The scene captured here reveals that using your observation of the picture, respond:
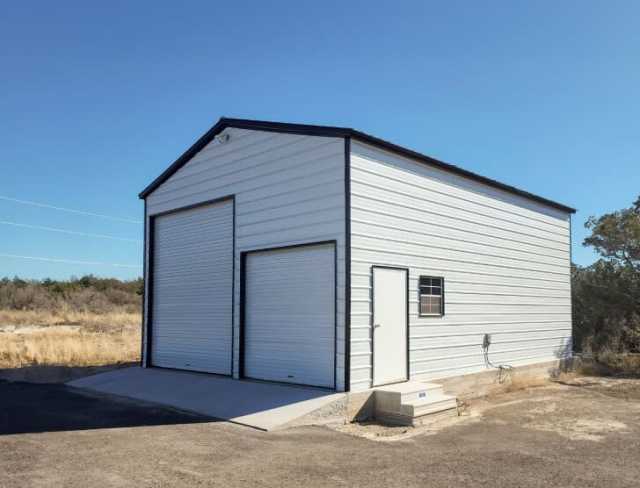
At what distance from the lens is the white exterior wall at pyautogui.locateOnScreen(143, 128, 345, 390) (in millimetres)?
10375

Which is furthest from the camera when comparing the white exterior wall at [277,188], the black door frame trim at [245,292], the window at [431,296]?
the window at [431,296]

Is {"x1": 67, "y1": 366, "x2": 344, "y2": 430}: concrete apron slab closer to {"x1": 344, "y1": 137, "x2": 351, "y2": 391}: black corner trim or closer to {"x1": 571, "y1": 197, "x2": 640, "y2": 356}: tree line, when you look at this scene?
{"x1": 344, "y1": 137, "x2": 351, "y2": 391}: black corner trim

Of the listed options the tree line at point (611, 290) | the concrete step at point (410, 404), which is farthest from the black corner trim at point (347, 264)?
the tree line at point (611, 290)

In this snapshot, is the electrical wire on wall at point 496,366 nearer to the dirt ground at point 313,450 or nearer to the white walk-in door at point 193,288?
the dirt ground at point 313,450

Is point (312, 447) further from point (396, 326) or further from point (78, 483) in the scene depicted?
point (396, 326)

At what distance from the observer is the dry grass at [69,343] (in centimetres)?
1792

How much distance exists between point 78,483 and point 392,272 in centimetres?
645

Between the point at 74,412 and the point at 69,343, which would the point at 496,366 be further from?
the point at 69,343

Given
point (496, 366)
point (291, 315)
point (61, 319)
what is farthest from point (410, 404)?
point (61, 319)

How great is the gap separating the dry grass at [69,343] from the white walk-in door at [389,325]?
994 centimetres

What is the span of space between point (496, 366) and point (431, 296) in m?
2.86

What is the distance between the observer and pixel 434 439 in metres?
8.36

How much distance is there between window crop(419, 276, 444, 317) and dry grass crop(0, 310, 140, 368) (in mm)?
10040

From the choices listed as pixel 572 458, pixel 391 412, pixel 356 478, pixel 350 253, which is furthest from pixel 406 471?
pixel 350 253
